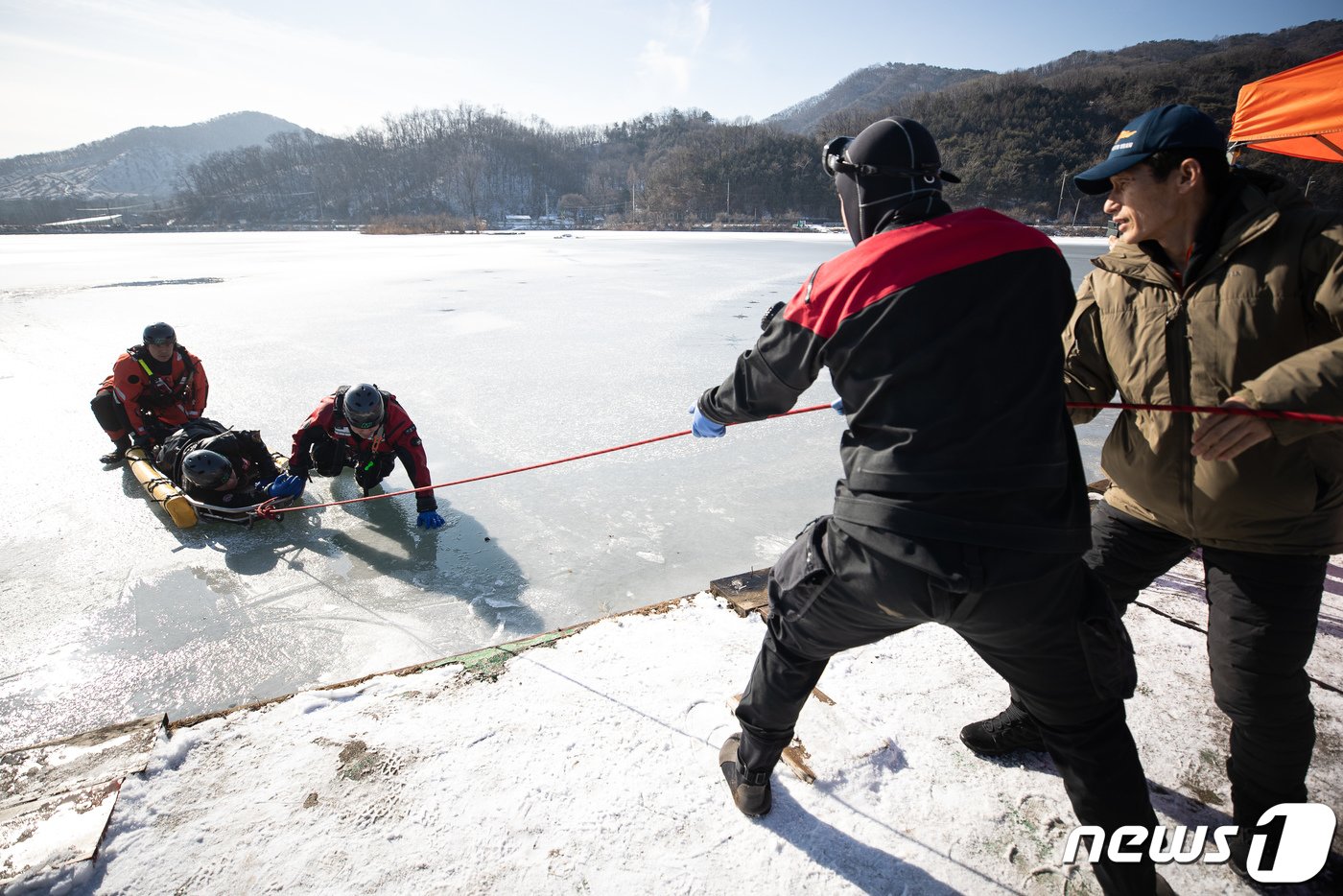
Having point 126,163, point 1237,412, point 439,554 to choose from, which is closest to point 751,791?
point 1237,412

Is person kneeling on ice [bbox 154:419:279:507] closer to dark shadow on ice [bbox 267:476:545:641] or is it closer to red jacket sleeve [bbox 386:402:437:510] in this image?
dark shadow on ice [bbox 267:476:545:641]

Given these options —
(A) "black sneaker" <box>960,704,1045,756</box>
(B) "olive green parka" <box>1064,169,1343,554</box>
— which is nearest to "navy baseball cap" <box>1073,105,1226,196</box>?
(B) "olive green parka" <box>1064,169,1343,554</box>

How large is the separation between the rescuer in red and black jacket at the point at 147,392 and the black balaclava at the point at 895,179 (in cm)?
457

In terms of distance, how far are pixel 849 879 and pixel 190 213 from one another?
9820 centimetres

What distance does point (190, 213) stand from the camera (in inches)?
2963

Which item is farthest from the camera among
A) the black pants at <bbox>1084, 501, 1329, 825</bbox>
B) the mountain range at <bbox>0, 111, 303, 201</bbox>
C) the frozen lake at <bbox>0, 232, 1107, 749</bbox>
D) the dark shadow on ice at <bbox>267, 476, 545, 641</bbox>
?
the mountain range at <bbox>0, 111, 303, 201</bbox>

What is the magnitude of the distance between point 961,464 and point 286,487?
3.54 metres

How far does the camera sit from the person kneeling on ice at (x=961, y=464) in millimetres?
950

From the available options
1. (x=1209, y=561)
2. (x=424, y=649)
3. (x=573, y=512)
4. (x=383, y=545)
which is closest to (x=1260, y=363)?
(x=1209, y=561)

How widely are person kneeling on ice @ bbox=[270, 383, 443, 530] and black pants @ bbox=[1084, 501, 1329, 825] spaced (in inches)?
121

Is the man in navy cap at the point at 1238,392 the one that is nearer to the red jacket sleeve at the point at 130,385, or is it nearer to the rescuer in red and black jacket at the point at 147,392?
the rescuer in red and black jacket at the point at 147,392

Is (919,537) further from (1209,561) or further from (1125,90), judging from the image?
(1125,90)

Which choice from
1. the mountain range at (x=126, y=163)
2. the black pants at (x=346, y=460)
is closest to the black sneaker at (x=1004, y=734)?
the black pants at (x=346, y=460)

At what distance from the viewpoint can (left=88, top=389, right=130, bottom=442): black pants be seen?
4.03 m
